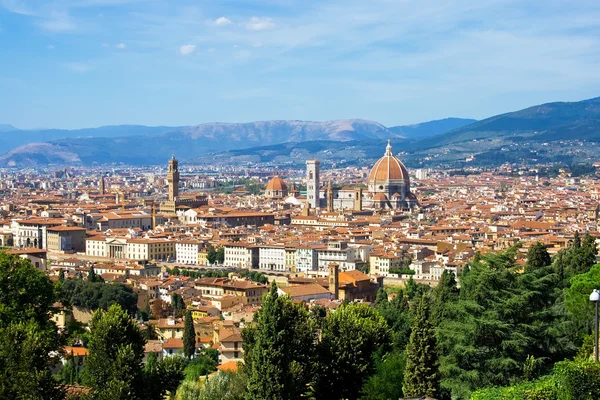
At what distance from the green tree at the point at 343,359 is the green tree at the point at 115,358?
3.50 metres

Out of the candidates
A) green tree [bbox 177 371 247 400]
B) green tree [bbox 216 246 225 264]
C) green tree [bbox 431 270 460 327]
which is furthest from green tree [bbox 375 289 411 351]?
green tree [bbox 216 246 225 264]

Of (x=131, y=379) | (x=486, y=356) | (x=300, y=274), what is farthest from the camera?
(x=300, y=274)

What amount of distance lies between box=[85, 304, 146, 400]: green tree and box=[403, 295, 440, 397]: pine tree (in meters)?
4.40

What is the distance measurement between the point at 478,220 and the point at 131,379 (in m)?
59.1

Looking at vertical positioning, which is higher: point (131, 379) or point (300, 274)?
point (131, 379)

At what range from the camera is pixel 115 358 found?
1520cm

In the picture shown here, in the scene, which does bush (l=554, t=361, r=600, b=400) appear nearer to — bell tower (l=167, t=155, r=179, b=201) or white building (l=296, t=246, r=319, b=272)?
white building (l=296, t=246, r=319, b=272)

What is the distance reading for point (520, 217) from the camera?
73312 millimetres

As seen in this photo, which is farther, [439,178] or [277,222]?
[439,178]

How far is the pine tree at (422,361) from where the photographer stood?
16.4 meters

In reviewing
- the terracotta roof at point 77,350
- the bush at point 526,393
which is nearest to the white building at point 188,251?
the terracotta roof at point 77,350

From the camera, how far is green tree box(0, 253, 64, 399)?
14203 mm

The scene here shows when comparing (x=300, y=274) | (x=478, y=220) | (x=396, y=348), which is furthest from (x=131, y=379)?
(x=478, y=220)

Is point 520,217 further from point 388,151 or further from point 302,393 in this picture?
point 302,393
